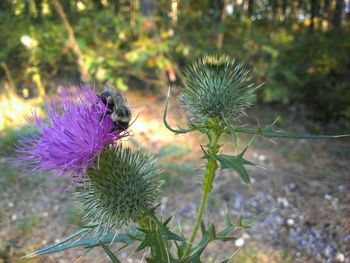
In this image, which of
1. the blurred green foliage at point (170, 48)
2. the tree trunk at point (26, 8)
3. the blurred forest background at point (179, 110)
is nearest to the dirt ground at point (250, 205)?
the blurred forest background at point (179, 110)

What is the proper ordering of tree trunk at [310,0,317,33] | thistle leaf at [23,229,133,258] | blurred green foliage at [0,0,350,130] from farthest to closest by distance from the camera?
1. tree trunk at [310,0,317,33]
2. blurred green foliage at [0,0,350,130]
3. thistle leaf at [23,229,133,258]

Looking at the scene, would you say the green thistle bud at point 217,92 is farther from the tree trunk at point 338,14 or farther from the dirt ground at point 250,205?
the tree trunk at point 338,14

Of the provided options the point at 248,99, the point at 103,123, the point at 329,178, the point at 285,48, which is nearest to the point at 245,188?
the point at 329,178

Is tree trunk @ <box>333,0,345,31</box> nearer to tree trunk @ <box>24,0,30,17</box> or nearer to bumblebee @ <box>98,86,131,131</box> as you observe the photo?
tree trunk @ <box>24,0,30,17</box>

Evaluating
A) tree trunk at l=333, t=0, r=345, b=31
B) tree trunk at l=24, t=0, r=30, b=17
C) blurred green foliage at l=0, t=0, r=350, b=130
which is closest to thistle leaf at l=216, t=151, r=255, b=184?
blurred green foliage at l=0, t=0, r=350, b=130

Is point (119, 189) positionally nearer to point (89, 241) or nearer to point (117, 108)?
point (89, 241)

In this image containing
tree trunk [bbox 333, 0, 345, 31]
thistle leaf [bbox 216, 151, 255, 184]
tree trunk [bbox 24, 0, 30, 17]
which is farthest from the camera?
tree trunk [bbox 333, 0, 345, 31]
